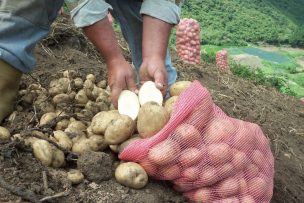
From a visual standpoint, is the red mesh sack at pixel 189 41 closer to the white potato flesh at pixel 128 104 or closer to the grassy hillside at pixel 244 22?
the grassy hillside at pixel 244 22

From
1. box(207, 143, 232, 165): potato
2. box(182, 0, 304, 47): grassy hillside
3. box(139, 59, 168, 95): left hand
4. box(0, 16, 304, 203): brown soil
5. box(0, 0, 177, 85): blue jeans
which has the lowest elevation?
box(182, 0, 304, 47): grassy hillside

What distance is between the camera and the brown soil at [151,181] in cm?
178

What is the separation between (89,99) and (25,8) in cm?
57

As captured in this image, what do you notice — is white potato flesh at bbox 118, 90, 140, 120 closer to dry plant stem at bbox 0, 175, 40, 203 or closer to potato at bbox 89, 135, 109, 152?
potato at bbox 89, 135, 109, 152

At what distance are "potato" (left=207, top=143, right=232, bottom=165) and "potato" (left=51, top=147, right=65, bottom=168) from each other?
1.83 feet

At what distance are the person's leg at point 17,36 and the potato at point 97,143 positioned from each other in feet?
1.57

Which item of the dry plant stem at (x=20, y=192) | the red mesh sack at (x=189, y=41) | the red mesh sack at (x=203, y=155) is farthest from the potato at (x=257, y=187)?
the red mesh sack at (x=189, y=41)

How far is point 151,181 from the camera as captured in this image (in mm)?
1965

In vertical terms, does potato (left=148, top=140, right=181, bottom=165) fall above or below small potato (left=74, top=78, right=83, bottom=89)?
above

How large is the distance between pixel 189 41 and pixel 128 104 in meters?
3.62

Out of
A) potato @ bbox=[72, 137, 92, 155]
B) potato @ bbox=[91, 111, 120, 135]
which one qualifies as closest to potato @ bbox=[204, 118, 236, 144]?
potato @ bbox=[91, 111, 120, 135]

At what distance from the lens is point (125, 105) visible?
83.1 inches

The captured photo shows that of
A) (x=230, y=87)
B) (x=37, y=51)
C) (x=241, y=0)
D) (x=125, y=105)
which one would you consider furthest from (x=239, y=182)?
(x=241, y=0)

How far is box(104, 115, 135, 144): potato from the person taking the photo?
1.97 metres
